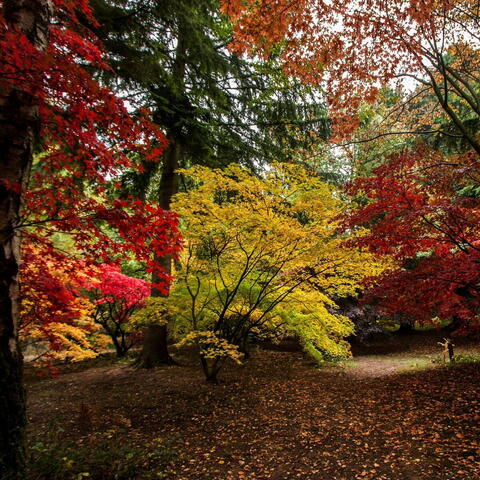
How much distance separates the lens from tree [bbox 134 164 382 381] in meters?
5.21

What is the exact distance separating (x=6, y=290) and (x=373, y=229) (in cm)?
473

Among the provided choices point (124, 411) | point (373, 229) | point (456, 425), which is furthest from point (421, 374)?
point (124, 411)

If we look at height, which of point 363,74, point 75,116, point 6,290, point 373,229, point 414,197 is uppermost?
point 363,74

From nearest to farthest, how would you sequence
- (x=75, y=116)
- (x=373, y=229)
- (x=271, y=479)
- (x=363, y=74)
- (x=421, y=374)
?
(x=75, y=116)
(x=271, y=479)
(x=373, y=229)
(x=363, y=74)
(x=421, y=374)

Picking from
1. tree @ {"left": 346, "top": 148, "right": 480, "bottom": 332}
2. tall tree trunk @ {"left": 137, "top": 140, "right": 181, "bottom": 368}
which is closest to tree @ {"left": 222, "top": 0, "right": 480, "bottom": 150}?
tree @ {"left": 346, "top": 148, "right": 480, "bottom": 332}

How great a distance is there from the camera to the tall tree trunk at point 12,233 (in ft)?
7.55

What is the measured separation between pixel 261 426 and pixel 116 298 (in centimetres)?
720

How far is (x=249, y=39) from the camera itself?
505cm

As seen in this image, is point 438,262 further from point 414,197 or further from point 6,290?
point 6,290

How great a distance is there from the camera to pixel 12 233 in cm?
239

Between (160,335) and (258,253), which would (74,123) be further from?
(160,335)

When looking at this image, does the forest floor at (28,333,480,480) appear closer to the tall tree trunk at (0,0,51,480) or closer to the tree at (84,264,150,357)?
the tall tree trunk at (0,0,51,480)

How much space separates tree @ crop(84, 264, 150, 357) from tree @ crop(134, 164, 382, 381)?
1748 millimetres

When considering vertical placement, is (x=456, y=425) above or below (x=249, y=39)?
below
